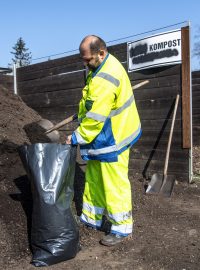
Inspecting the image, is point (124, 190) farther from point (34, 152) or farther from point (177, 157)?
point (177, 157)

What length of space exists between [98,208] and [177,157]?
7.31ft

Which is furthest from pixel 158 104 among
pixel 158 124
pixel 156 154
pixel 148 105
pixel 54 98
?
pixel 54 98

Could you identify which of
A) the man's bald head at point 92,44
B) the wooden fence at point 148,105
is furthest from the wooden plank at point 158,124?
the man's bald head at point 92,44

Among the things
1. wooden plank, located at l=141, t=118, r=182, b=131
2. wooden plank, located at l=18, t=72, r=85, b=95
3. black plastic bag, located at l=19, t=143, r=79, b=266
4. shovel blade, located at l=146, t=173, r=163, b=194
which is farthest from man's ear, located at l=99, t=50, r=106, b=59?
wooden plank, located at l=18, t=72, r=85, b=95

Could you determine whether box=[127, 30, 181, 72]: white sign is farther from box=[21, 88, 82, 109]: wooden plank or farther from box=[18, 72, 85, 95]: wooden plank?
box=[21, 88, 82, 109]: wooden plank

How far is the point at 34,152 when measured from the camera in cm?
398

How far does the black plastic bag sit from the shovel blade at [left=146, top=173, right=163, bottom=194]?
242cm

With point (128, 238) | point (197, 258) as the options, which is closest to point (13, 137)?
point (128, 238)

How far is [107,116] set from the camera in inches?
164

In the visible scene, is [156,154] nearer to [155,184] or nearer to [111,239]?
[155,184]

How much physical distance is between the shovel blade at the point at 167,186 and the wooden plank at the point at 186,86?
535mm

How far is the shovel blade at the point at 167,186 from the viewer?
244 inches

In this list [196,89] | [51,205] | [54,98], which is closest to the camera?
[51,205]

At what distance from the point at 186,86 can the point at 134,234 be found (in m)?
2.59
